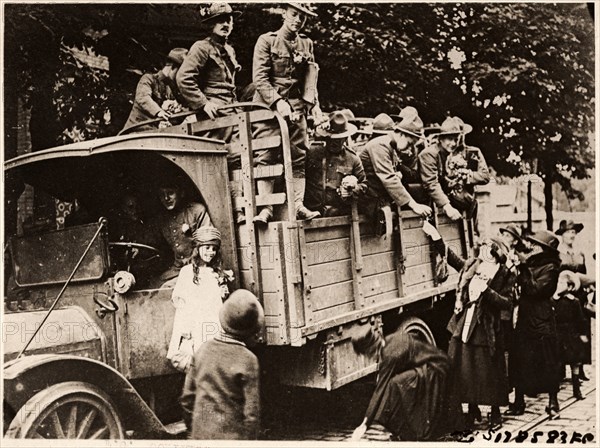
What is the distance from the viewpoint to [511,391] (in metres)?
5.15

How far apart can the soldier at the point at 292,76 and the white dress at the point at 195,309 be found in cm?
90

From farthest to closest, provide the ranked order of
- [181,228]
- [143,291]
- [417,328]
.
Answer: [417,328] → [181,228] → [143,291]

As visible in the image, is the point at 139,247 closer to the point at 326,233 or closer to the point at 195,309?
the point at 195,309

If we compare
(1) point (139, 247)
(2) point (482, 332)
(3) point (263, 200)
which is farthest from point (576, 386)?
(1) point (139, 247)

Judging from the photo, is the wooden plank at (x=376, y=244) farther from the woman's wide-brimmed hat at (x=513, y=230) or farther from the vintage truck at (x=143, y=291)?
the woman's wide-brimmed hat at (x=513, y=230)

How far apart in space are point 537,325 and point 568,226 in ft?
2.66

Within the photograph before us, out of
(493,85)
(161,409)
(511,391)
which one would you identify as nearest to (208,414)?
(161,409)

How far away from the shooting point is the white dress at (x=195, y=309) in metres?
4.14

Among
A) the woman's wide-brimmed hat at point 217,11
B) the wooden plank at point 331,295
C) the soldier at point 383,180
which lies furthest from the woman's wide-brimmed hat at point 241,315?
the woman's wide-brimmed hat at point 217,11

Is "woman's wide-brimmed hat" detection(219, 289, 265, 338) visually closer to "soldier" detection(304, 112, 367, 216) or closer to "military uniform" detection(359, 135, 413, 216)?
"soldier" detection(304, 112, 367, 216)

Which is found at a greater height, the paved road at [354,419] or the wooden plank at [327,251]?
the wooden plank at [327,251]

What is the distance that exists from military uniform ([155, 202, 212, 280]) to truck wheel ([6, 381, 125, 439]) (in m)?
0.98

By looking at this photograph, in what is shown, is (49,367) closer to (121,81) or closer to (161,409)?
(161,409)

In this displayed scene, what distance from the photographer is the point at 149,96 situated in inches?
210
